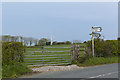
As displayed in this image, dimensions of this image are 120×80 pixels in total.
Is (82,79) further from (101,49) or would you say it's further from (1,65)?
(101,49)

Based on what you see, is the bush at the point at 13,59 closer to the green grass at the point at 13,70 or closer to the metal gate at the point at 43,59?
the green grass at the point at 13,70

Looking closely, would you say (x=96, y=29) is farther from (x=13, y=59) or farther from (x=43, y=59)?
(x=13, y=59)

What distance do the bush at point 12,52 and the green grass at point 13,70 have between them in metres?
0.60

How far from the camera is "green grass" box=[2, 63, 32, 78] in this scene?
10.4 m

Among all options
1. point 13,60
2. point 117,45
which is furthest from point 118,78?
point 117,45

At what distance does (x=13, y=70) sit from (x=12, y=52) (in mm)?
1899

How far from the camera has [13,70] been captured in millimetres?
11359

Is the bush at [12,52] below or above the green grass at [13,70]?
above

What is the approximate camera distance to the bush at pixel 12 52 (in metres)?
12.4

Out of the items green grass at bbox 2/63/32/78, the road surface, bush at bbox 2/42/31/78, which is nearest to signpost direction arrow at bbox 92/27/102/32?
the road surface

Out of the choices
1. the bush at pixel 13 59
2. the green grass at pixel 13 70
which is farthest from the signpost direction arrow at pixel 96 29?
the green grass at pixel 13 70

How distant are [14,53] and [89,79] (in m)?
6.04

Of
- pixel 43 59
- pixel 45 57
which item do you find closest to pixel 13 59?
pixel 43 59

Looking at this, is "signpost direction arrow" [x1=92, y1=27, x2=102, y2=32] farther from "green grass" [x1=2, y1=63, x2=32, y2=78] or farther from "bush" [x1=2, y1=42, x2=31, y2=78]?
"green grass" [x1=2, y1=63, x2=32, y2=78]
